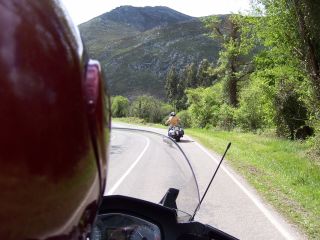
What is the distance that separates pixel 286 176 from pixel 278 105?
13.2 metres

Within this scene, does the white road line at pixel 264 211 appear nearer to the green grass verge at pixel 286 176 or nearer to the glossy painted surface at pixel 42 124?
the green grass verge at pixel 286 176

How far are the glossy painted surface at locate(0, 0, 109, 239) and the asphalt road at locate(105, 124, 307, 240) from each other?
1915mm

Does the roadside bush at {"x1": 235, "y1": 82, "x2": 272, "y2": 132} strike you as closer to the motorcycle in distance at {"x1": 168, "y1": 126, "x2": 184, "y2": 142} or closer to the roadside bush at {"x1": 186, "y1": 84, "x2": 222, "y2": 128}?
the roadside bush at {"x1": 186, "y1": 84, "x2": 222, "y2": 128}

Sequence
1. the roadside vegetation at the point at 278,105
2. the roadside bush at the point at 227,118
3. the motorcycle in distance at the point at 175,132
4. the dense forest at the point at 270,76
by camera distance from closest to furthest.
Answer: the roadside vegetation at the point at 278,105, the dense forest at the point at 270,76, the motorcycle in distance at the point at 175,132, the roadside bush at the point at 227,118

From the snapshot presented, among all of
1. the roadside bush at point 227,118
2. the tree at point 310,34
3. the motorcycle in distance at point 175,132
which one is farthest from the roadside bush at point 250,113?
the tree at point 310,34

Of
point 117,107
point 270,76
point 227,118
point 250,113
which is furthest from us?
point 227,118

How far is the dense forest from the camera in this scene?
59.5ft

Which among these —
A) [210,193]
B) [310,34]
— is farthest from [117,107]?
[310,34]

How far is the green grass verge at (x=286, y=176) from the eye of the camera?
925 centimetres

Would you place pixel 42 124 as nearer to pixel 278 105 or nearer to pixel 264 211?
pixel 264 211

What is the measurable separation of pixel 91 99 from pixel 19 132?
0.17 metres

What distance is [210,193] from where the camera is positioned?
37.0 feet

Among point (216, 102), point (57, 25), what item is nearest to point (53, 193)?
point (57, 25)

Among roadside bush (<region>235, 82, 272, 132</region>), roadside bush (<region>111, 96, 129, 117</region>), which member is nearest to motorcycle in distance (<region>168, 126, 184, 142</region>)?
roadside bush (<region>235, 82, 272, 132</region>)
